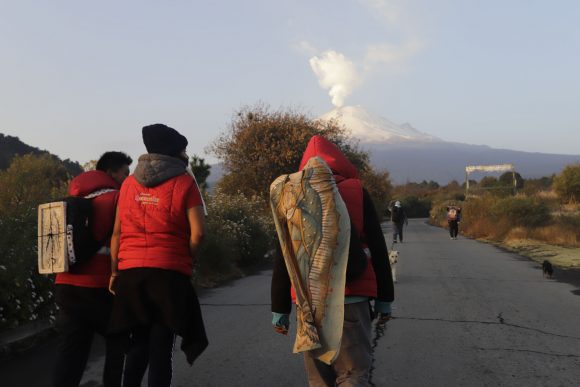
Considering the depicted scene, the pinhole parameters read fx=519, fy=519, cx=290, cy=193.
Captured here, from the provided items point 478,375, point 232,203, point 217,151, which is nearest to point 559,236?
point 232,203

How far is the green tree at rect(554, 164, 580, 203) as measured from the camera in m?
34.7

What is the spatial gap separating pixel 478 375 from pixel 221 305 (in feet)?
14.1

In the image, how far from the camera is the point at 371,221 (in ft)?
9.30

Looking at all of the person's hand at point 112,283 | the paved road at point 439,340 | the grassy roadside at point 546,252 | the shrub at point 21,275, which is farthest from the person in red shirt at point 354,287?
the grassy roadside at point 546,252

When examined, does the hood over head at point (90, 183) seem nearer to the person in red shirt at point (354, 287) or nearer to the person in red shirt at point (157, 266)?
the person in red shirt at point (157, 266)

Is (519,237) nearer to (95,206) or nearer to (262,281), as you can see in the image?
(262,281)

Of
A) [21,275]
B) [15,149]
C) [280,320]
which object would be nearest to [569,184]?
[21,275]

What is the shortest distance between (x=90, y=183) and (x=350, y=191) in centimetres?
182

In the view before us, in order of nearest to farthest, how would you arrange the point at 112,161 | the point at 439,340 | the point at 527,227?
1. the point at 112,161
2. the point at 439,340
3. the point at 527,227

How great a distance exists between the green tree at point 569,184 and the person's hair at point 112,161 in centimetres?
3623

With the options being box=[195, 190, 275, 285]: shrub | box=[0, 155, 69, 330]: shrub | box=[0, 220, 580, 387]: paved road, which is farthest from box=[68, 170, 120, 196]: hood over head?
box=[195, 190, 275, 285]: shrub

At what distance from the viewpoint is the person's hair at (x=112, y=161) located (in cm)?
368

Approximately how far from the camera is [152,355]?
3.03 m

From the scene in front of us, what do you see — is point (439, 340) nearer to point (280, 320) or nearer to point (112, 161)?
point (280, 320)
